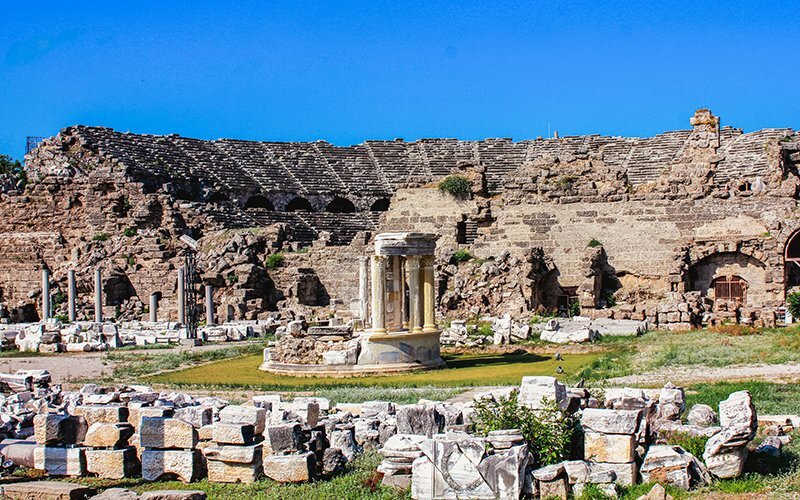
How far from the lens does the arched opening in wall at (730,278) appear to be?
108ft

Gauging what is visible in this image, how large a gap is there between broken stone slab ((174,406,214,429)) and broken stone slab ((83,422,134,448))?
67 centimetres

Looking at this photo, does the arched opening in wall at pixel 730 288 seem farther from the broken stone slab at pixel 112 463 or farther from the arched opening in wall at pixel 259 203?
the broken stone slab at pixel 112 463

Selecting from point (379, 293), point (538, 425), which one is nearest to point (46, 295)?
point (379, 293)

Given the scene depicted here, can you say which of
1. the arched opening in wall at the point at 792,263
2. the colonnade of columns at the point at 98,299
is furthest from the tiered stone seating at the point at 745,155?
the colonnade of columns at the point at 98,299

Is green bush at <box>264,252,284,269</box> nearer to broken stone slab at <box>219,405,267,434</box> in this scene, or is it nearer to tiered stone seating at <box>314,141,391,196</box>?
tiered stone seating at <box>314,141,391,196</box>

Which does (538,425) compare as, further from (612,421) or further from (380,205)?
(380,205)

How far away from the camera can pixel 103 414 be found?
13.2 meters

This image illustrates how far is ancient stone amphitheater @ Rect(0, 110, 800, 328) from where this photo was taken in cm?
3359

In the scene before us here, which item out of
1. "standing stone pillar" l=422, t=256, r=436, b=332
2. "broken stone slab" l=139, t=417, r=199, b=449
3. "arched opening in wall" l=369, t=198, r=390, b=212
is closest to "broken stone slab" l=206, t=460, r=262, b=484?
"broken stone slab" l=139, t=417, r=199, b=449

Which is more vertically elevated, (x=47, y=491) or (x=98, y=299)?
(x=98, y=299)

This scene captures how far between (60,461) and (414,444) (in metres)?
4.45

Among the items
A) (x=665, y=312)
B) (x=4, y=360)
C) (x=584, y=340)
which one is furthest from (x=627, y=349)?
(x=4, y=360)

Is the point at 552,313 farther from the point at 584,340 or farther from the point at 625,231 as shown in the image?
the point at 584,340

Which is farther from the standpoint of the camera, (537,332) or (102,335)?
(102,335)
